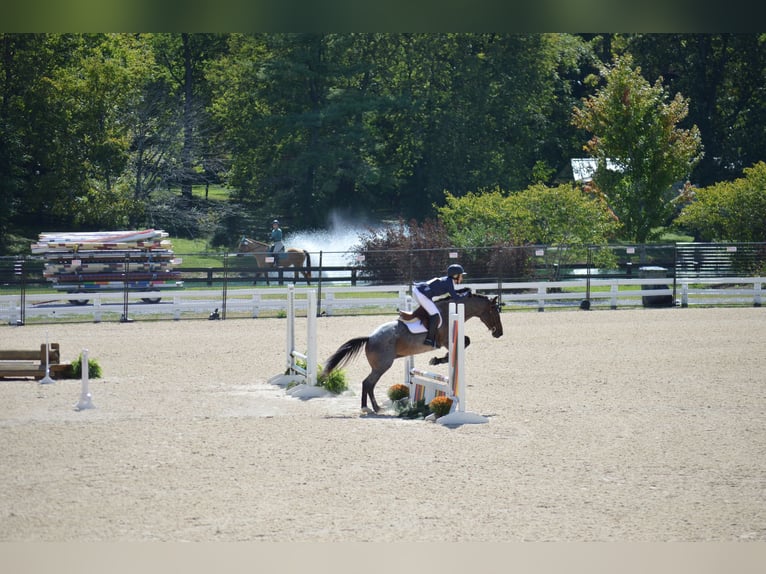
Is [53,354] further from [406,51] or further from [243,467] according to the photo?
[406,51]

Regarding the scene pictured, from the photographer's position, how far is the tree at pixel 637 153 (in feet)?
116

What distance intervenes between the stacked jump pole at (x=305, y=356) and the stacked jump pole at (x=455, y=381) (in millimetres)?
1784

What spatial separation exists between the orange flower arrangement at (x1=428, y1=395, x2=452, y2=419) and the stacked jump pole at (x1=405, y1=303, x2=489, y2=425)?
0.15 ft

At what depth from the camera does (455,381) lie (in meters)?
12.2

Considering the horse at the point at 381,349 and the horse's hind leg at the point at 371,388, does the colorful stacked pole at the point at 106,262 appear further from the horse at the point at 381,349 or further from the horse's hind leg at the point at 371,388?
the horse's hind leg at the point at 371,388

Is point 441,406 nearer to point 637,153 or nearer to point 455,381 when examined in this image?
point 455,381

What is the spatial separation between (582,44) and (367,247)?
30.5m

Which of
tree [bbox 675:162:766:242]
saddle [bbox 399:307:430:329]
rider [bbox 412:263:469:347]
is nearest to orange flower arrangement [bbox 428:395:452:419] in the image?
rider [bbox 412:263:469:347]

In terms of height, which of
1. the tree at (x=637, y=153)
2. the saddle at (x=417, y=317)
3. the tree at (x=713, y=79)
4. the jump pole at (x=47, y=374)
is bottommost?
the jump pole at (x=47, y=374)

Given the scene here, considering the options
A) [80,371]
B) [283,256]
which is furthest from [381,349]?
[283,256]

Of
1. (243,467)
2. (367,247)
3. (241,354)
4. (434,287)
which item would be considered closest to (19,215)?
(367,247)

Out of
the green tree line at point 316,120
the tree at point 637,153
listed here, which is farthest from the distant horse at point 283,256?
the tree at point 637,153

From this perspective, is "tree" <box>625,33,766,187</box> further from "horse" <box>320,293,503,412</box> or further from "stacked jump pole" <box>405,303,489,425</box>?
"stacked jump pole" <box>405,303,489,425</box>

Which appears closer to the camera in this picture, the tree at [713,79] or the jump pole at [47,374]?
the jump pole at [47,374]
